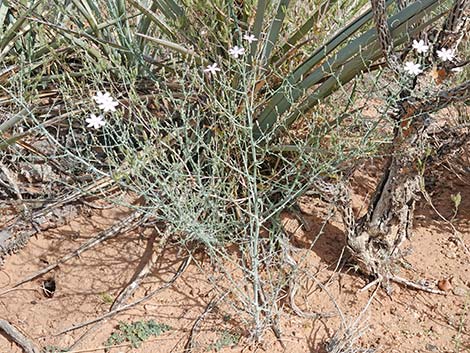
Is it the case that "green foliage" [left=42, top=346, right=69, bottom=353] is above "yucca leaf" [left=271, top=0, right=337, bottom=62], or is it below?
below

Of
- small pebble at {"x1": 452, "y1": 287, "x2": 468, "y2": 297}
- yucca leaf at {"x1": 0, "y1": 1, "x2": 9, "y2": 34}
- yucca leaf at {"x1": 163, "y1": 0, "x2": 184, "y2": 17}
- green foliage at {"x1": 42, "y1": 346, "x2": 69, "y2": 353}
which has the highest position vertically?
yucca leaf at {"x1": 0, "y1": 1, "x2": 9, "y2": 34}

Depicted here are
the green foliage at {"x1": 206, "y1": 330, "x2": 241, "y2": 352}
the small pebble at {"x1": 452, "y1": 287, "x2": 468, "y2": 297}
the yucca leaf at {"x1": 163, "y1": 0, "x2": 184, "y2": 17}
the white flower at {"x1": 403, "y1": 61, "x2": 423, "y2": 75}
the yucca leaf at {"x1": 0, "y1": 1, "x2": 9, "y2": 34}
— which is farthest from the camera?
the yucca leaf at {"x1": 0, "y1": 1, "x2": 9, "y2": 34}

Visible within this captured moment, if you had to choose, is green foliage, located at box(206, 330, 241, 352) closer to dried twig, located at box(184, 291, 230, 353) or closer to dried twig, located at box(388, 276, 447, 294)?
dried twig, located at box(184, 291, 230, 353)

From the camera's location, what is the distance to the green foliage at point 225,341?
206 cm

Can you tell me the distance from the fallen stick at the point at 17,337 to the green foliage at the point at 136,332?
0.27 meters

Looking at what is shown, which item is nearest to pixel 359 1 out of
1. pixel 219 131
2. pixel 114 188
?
pixel 219 131

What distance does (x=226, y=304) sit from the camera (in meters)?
2.20

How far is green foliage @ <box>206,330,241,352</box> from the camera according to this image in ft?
6.77

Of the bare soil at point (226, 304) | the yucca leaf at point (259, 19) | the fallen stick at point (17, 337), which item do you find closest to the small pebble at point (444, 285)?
the bare soil at point (226, 304)

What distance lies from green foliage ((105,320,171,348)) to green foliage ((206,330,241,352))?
7.2 inches

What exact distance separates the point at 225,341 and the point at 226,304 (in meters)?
0.16

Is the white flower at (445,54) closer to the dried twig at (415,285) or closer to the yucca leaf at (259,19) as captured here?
the yucca leaf at (259,19)

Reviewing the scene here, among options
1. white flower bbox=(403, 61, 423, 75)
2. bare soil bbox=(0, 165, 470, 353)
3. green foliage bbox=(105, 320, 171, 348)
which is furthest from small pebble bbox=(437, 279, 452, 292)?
green foliage bbox=(105, 320, 171, 348)

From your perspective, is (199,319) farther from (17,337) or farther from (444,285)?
(444,285)
